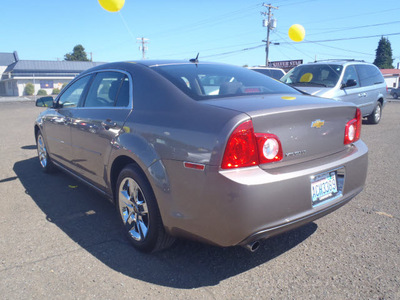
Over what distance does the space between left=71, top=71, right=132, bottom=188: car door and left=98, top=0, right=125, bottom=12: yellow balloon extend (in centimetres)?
425

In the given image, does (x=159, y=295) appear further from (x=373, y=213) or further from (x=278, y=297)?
(x=373, y=213)

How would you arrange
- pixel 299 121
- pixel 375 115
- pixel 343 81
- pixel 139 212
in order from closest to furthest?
1. pixel 299 121
2. pixel 139 212
3. pixel 343 81
4. pixel 375 115

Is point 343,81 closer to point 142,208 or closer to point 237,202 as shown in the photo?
point 142,208

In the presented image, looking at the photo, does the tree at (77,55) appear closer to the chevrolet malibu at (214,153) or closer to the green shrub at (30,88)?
the green shrub at (30,88)

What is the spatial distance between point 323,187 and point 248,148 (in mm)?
728

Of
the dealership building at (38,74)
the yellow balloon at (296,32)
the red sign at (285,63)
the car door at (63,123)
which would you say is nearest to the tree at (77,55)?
the dealership building at (38,74)

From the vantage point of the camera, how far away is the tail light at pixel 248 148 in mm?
2213

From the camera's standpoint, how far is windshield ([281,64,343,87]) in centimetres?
824

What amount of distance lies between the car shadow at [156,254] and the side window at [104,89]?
3.94ft

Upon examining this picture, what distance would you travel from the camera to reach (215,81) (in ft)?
10.5

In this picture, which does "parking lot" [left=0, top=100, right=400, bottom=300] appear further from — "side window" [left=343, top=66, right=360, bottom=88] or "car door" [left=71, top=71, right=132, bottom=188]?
"side window" [left=343, top=66, right=360, bottom=88]

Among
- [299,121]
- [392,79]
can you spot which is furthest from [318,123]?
[392,79]

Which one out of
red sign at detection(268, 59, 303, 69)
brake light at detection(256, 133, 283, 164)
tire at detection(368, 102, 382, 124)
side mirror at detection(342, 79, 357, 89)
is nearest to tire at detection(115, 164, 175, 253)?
brake light at detection(256, 133, 283, 164)

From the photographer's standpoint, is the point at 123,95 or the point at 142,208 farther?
the point at 123,95
